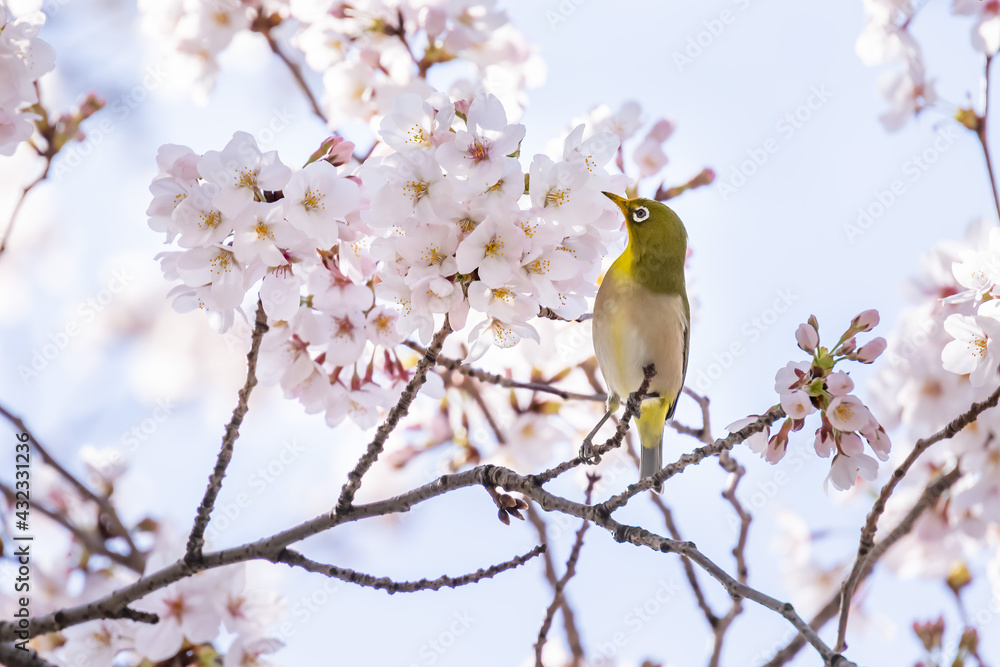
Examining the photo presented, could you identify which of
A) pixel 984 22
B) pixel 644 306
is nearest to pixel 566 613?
pixel 644 306

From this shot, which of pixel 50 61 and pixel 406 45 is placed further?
pixel 406 45

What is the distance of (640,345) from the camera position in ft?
8.36

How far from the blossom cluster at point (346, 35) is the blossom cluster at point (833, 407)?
5.74 ft

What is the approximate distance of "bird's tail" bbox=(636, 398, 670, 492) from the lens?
293 centimetres

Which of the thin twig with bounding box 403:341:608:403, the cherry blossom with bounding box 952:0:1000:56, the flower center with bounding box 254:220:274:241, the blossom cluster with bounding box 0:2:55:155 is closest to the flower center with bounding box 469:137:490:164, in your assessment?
the flower center with bounding box 254:220:274:241

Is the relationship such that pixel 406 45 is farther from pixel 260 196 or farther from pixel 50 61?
pixel 260 196

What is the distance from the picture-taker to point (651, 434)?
297cm

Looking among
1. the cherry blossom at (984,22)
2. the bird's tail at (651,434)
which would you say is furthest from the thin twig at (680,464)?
the cherry blossom at (984,22)

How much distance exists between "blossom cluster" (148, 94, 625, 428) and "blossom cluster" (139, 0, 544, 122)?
125cm

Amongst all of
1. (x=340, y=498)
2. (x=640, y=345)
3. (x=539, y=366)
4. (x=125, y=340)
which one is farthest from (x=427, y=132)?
(x=125, y=340)

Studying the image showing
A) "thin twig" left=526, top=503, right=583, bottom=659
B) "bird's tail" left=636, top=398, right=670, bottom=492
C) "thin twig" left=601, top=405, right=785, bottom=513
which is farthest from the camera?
"bird's tail" left=636, top=398, right=670, bottom=492

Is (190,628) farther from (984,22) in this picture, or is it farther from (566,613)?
(984,22)

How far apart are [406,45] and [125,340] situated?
2847mm

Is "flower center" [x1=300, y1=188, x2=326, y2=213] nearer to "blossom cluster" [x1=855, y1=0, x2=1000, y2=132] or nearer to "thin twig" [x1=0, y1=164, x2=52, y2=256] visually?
"thin twig" [x1=0, y1=164, x2=52, y2=256]
